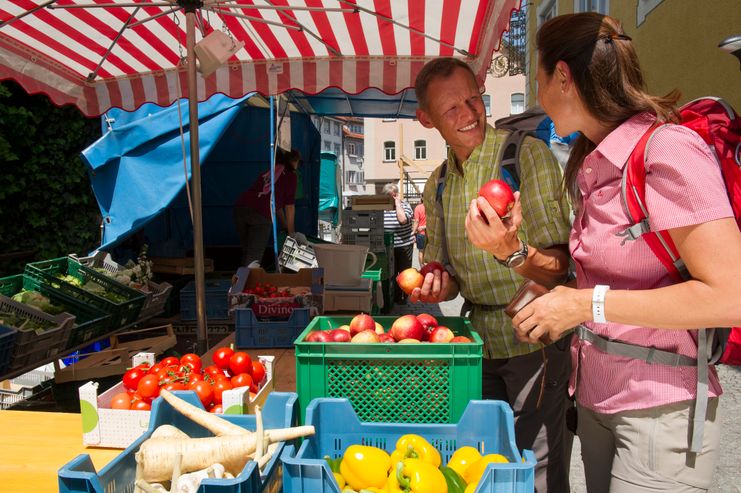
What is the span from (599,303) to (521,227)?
890 millimetres

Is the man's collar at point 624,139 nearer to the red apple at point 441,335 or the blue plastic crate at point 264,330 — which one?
the red apple at point 441,335

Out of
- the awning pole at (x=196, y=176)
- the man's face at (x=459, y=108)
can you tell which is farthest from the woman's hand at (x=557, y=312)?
the awning pole at (x=196, y=176)

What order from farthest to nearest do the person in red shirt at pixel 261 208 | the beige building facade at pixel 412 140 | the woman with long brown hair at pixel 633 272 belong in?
the beige building facade at pixel 412 140 → the person in red shirt at pixel 261 208 → the woman with long brown hair at pixel 633 272

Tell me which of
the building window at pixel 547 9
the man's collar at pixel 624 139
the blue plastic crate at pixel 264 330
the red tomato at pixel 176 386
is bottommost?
the blue plastic crate at pixel 264 330

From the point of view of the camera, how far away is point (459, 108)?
2.28 m

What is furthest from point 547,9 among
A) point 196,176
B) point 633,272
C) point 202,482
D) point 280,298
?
point 202,482

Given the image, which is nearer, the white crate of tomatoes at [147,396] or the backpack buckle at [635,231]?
the backpack buckle at [635,231]

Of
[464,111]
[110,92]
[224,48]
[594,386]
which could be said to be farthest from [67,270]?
[594,386]

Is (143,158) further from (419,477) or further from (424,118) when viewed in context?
(419,477)

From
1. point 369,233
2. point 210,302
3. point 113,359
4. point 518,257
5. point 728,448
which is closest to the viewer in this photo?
point 518,257

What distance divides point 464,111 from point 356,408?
1.24 m

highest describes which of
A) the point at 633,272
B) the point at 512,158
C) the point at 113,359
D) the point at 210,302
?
the point at 512,158

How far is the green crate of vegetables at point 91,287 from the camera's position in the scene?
512cm

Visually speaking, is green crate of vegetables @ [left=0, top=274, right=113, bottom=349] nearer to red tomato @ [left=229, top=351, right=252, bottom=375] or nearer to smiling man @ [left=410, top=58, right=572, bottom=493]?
red tomato @ [left=229, top=351, right=252, bottom=375]
